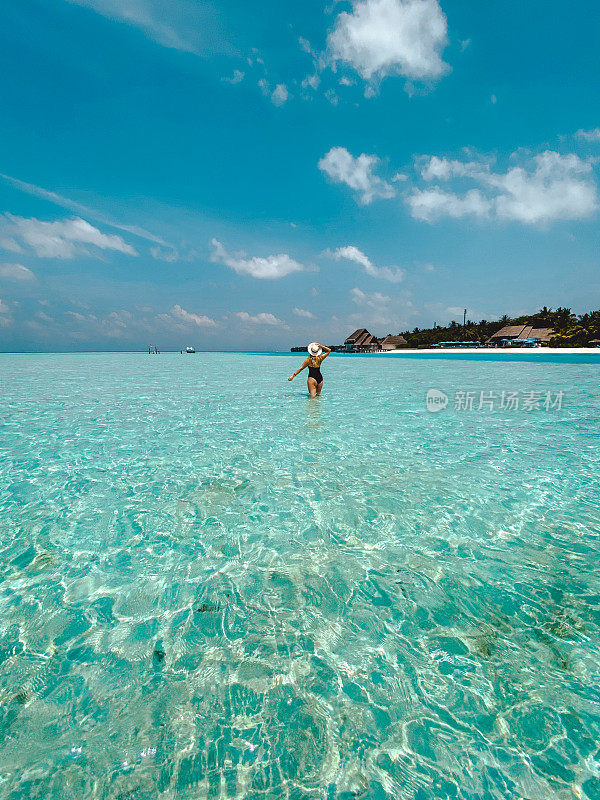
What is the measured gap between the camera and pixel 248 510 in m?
4.75

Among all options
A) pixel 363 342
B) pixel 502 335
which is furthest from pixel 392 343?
pixel 502 335

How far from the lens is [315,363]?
1297cm

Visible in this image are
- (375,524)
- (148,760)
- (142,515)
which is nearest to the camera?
(148,760)

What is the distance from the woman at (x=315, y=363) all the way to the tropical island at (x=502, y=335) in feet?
189

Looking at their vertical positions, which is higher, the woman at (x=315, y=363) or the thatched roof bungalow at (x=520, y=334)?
the thatched roof bungalow at (x=520, y=334)

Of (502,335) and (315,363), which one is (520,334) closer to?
(502,335)

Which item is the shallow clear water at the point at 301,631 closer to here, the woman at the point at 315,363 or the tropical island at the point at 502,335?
the woman at the point at 315,363

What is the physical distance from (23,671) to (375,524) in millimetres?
3443

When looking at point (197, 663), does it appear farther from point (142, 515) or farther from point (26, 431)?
point (26, 431)

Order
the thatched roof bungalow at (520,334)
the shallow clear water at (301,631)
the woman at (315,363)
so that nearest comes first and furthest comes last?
1. the shallow clear water at (301,631)
2. the woman at (315,363)
3. the thatched roof bungalow at (520,334)

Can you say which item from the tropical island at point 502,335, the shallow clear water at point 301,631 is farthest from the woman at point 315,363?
the tropical island at point 502,335

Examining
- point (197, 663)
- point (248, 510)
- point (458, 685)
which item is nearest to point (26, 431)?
point (248, 510)

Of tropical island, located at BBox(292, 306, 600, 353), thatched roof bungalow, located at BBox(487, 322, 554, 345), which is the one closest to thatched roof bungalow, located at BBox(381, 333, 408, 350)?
tropical island, located at BBox(292, 306, 600, 353)

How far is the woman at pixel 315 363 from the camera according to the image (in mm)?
11969
